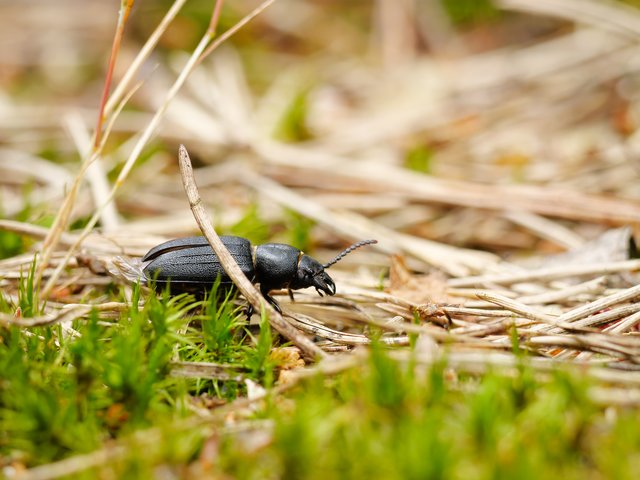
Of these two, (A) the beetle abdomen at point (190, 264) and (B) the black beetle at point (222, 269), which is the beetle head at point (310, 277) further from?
(A) the beetle abdomen at point (190, 264)

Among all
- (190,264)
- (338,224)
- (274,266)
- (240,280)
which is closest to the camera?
(240,280)

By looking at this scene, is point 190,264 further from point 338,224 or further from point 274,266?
point 338,224

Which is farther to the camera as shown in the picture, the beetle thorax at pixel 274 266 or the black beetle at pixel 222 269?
the beetle thorax at pixel 274 266

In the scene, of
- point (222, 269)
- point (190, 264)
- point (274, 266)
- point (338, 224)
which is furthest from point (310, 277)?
point (338, 224)

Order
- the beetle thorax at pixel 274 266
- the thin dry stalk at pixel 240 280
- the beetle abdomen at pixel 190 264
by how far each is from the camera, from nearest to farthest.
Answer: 1. the thin dry stalk at pixel 240 280
2. the beetle abdomen at pixel 190 264
3. the beetle thorax at pixel 274 266

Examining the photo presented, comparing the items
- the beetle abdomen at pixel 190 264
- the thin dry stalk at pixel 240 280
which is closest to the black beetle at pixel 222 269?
the beetle abdomen at pixel 190 264

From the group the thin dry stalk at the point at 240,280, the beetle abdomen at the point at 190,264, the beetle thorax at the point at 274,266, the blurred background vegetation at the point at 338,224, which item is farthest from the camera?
the beetle thorax at the point at 274,266

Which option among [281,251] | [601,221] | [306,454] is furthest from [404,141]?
[306,454]

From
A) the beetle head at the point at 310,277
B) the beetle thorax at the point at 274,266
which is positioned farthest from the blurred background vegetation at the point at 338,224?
the beetle thorax at the point at 274,266
